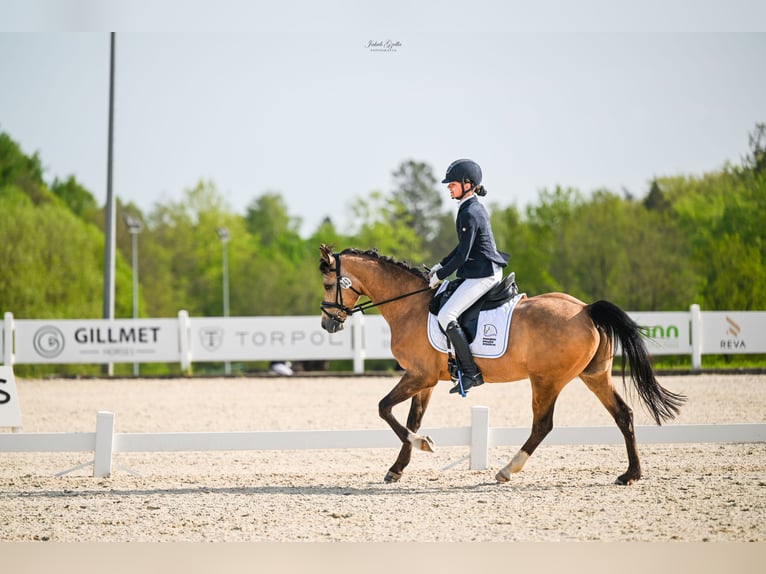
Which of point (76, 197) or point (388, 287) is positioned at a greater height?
point (76, 197)

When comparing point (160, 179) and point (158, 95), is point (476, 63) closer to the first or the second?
point (158, 95)

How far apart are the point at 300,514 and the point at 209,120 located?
13.5 metres

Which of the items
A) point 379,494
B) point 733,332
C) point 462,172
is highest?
point 462,172

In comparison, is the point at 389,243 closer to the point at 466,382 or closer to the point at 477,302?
the point at 477,302

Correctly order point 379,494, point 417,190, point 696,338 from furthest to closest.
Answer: point 417,190
point 696,338
point 379,494

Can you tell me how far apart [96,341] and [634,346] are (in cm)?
1267

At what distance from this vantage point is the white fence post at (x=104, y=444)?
623 cm

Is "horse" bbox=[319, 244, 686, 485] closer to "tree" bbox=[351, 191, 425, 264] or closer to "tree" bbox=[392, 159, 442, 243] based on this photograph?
"tree" bbox=[351, 191, 425, 264]

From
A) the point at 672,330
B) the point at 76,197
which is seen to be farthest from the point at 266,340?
the point at 76,197

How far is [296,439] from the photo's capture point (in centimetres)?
626

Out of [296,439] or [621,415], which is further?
[296,439]

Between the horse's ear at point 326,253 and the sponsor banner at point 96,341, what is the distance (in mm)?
10664

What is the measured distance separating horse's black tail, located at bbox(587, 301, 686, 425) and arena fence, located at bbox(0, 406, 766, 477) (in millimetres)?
637

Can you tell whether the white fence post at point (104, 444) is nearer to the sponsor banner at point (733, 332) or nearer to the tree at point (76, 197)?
the sponsor banner at point (733, 332)
